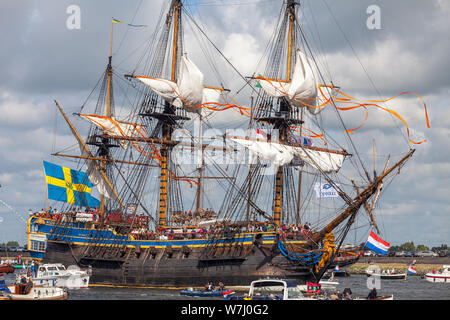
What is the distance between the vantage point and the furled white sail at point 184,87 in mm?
91812

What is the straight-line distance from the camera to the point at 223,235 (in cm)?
7519

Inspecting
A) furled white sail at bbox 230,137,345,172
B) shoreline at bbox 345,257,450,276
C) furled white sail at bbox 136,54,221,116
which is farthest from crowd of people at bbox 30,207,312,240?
shoreline at bbox 345,257,450,276

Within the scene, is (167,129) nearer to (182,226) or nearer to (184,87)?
(184,87)

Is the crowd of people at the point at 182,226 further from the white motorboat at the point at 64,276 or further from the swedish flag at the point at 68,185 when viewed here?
the white motorboat at the point at 64,276

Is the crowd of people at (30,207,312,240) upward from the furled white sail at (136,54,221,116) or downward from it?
downward

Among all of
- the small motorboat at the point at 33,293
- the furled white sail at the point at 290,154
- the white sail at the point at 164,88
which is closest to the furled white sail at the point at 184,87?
the white sail at the point at 164,88

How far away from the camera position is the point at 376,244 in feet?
273

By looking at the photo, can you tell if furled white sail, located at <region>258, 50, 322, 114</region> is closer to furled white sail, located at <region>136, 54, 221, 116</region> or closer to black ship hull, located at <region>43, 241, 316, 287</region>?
furled white sail, located at <region>136, 54, 221, 116</region>

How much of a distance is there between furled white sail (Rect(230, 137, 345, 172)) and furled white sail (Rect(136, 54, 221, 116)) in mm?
12714

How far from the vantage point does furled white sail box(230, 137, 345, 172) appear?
A: 79938mm

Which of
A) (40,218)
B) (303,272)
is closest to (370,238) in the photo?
(303,272)

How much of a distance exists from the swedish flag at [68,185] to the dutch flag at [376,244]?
46150 mm

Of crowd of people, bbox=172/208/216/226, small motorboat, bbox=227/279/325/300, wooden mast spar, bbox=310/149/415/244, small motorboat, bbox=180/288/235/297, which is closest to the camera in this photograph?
small motorboat, bbox=227/279/325/300

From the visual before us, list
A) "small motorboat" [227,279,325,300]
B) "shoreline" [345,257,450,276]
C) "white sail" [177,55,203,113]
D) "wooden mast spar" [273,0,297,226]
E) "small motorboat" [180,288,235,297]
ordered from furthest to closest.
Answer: "shoreline" [345,257,450,276]
"white sail" [177,55,203,113]
"wooden mast spar" [273,0,297,226]
"small motorboat" [180,288,235,297]
"small motorboat" [227,279,325,300]
